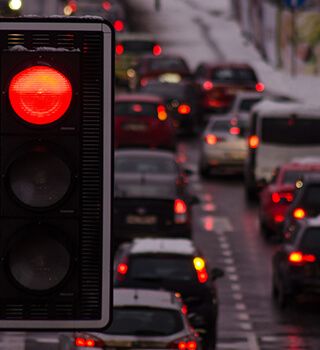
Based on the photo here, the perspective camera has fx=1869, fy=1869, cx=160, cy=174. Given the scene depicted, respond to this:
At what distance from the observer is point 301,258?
2583cm

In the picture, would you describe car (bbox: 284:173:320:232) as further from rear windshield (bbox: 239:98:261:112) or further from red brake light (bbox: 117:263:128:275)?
rear windshield (bbox: 239:98:261:112)

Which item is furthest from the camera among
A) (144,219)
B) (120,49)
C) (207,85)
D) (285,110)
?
(120,49)

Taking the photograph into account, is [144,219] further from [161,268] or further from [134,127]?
[134,127]

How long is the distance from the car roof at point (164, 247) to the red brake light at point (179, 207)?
578cm

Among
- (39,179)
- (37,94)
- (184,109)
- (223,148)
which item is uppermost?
(37,94)

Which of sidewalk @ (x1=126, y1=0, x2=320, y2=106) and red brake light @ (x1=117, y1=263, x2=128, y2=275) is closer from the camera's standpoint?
red brake light @ (x1=117, y1=263, x2=128, y2=275)

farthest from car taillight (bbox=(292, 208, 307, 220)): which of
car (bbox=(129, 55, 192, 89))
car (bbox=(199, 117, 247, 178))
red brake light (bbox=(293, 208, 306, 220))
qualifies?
car (bbox=(129, 55, 192, 89))

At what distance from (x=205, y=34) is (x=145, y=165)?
180 feet

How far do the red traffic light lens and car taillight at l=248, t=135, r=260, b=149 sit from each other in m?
33.0

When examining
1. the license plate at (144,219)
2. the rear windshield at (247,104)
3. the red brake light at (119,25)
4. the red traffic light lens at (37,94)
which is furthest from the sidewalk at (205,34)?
the red traffic light lens at (37,94)

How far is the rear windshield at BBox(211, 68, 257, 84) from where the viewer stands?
55969mm

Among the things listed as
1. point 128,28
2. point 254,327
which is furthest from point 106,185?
point 128,28

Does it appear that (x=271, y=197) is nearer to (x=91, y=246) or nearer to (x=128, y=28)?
(x=91, y=246)

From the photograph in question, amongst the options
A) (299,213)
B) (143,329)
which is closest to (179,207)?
(299,213)
